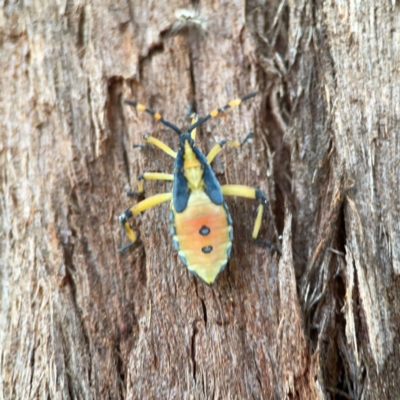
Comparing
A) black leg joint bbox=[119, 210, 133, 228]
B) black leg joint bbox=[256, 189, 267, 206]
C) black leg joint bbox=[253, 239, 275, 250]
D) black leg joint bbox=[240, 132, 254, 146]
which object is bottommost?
black leg joint bbox=[253, 239, 275, 250]

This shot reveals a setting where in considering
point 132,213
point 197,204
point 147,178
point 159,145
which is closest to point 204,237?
point 197,204

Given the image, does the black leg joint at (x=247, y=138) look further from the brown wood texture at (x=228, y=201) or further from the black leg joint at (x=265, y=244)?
the black leg joint at (x=265, y=244)

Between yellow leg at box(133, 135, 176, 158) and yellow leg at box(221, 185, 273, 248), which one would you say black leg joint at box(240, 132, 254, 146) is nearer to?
yellow leg at box(221, 185, 273, 248)

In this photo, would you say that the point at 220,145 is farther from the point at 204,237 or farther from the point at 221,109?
the point at 204,237

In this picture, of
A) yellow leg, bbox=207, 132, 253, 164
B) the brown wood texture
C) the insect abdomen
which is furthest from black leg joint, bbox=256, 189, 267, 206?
yellow leg, bbox=207, 132, 253, 164

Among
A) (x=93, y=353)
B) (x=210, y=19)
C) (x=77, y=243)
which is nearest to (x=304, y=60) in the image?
(x=210, y=19)

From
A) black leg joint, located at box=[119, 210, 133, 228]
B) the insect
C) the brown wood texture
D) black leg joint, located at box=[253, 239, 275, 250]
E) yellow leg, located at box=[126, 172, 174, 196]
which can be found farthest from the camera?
yellow leg, located at box=[126, 172, 174, 196]
